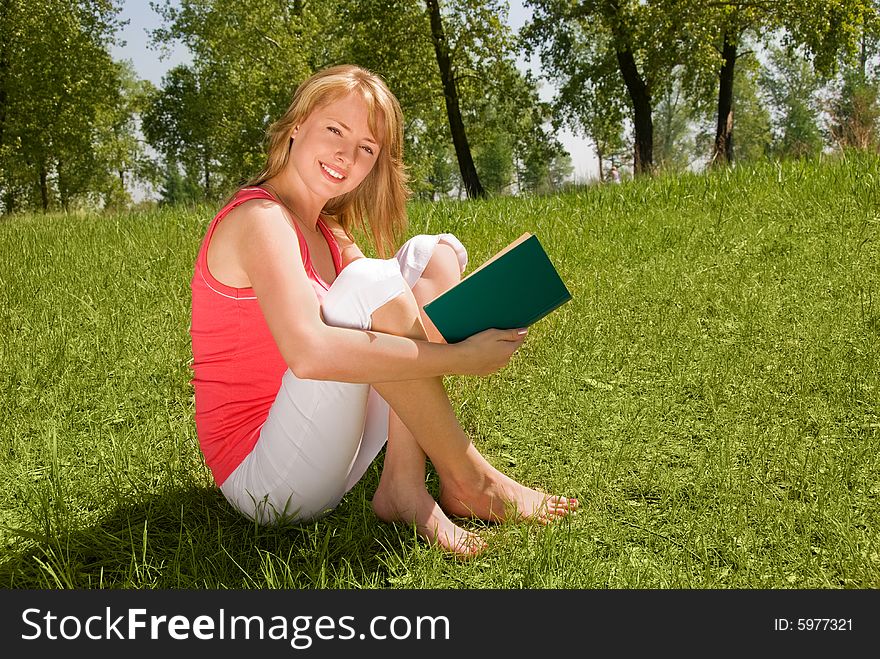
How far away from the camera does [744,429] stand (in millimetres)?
3227

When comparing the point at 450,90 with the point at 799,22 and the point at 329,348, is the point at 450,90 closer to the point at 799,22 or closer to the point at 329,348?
the point at 799,22

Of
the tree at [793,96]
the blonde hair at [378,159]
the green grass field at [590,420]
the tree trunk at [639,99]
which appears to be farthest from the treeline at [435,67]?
the tree at [793,96]

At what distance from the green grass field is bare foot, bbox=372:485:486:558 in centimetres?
4

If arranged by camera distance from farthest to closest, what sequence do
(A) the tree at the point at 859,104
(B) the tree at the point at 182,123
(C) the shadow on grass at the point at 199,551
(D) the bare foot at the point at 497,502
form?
(B) the tree at the point at 182,123 → (A) the tree at the point at 859,104 → (D) the bare foot at the point at 497,502 → (C) the shadow on grass at the point at 199,551

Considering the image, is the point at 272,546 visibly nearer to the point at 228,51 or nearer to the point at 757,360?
the point at 757,360

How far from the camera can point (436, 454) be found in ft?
7.61

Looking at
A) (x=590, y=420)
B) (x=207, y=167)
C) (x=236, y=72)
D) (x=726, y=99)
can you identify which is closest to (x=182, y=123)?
(x=207, y=167)

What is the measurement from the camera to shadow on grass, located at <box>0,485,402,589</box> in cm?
224

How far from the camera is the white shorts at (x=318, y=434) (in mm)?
2033

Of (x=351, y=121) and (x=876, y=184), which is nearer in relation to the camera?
(x=351, y=121)

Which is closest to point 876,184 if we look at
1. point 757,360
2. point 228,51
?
point 757,360

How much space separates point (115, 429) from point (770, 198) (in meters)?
5.03

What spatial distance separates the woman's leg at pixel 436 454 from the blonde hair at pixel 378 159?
29 centimetres

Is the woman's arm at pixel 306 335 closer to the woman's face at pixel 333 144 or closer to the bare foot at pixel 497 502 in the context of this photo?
the woman's face at pixel 333 144
